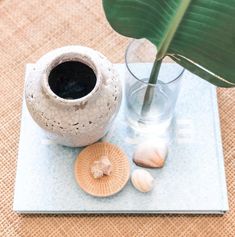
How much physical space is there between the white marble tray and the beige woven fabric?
0.8 inches

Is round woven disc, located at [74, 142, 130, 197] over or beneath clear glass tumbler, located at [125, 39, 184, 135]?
beneath

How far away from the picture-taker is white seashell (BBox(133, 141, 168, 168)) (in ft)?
2.31

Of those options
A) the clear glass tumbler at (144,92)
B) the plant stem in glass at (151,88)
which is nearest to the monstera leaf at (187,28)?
the plant stem in glass at (151,88)

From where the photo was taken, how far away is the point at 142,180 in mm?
689

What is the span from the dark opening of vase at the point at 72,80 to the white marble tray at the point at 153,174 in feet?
0.33

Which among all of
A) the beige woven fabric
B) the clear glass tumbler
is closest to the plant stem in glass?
the clear glass tumbler

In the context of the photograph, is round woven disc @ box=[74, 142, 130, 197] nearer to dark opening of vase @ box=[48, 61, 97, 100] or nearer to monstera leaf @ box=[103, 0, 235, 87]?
dark opening of vase @ box=[48, 61, 97, 100]

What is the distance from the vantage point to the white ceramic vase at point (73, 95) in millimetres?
612

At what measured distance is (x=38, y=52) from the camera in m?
0.83

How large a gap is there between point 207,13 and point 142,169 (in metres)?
0.28

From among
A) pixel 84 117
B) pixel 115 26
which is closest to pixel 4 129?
pixel 84 117

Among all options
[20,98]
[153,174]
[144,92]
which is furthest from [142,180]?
[20,98]

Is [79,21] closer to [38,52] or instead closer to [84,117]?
[38,52]

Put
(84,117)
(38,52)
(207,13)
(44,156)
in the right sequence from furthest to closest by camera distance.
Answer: (38,52) < (44,156) < (84,117) < (207,13)
